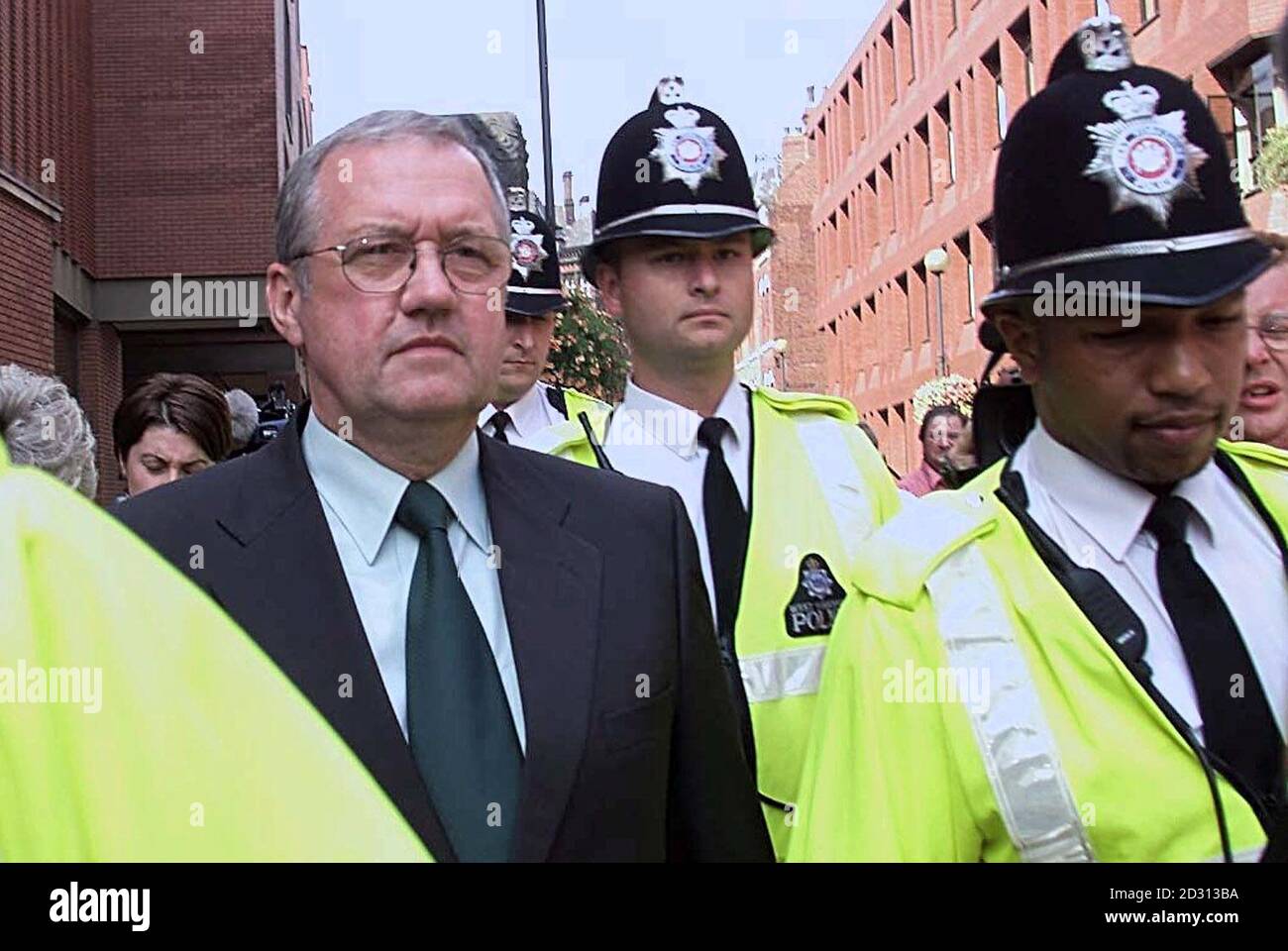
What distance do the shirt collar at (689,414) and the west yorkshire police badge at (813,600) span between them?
1.12 feet

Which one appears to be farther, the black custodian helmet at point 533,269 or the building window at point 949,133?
the building window at point 949,133

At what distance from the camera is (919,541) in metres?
1.49

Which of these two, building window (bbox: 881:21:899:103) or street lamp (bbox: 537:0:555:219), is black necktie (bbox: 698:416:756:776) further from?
building window (bbox: 881:21:899:103)

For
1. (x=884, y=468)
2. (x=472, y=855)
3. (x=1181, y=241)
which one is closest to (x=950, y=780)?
(x=472, y=855)

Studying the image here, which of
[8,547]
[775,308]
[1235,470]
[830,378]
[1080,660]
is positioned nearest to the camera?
[8,547]

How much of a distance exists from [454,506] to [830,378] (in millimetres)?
25594

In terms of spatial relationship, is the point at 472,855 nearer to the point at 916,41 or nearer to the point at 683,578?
the point at 683,578

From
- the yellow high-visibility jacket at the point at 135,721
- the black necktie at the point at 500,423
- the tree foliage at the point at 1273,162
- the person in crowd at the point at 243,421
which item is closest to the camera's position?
the yellow high-visibility jacket at the point at 135,721

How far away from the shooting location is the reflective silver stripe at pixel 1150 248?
142 cm

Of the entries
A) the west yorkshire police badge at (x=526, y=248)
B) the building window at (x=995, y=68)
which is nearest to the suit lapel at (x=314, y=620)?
the west yorkshire police badge at (x=526, y=248)

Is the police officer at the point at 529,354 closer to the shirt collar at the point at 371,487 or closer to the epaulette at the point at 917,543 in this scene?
the shirt collar at the point at 371,487

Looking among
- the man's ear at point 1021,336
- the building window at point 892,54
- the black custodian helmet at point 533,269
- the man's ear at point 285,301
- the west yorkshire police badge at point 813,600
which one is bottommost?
the west yorkshire police badge at point 813,600

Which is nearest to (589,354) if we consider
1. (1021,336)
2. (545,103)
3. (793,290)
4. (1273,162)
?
(545,103)

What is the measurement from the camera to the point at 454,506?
64.1 inches
